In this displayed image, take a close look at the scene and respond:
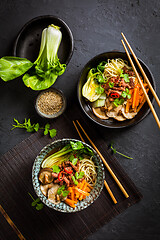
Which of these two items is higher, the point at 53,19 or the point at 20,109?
the point at 53,19

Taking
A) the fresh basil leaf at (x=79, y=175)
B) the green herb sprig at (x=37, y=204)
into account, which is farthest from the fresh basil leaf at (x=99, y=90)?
the green herb sprig at (x=37, y=204)

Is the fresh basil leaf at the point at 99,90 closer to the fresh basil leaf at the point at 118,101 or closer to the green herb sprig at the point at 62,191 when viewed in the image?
the fresh basil leaf at the point at 118,101

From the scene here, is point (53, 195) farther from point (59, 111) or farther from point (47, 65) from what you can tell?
point (47, 65)

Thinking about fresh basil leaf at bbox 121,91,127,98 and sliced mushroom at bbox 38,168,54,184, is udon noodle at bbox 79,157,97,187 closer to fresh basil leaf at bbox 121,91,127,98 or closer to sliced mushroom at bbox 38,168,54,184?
sliced mushroom at bbox 38,168,54,184

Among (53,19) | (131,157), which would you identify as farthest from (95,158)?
(53,19)

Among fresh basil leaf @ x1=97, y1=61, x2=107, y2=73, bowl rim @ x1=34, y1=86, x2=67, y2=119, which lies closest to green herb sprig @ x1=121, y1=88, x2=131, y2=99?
fresh basil leaf @ x1=97, y1=61, x2=107, y2=73

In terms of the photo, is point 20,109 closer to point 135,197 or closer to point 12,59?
point 12,59
